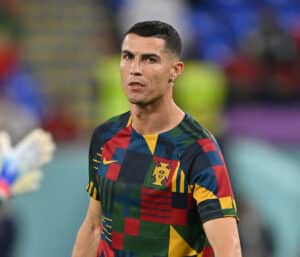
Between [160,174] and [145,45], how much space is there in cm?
60

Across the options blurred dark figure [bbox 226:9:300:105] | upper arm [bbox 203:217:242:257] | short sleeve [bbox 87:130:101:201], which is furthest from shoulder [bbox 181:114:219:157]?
blurred dark figure [bbox 226:9:300:105]

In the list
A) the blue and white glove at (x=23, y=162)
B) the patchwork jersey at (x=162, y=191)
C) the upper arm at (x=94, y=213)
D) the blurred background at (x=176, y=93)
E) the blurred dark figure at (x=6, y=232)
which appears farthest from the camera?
the blurred background at (x=176, y=93)

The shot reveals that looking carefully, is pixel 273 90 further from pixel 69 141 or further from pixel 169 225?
pixel 169 225

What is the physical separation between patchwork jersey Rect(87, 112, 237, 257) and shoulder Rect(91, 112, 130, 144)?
38 millimetres

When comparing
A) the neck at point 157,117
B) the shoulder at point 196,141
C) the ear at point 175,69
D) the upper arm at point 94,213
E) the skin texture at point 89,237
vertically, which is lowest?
the skin texture at point 89,237

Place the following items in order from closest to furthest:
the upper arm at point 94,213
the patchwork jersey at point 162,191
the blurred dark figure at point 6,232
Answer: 1. the patchwork jersey at point 162,191
2. the upper arm at point 94,213
3. the blurred dark figure at point 6,232

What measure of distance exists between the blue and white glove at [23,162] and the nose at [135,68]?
3.62ft

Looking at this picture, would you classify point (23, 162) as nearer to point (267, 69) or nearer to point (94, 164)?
point (94, 164)

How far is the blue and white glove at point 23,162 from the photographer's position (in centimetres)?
656

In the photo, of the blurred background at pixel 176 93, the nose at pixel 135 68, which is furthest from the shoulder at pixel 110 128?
the blurred background at pixel 176 93

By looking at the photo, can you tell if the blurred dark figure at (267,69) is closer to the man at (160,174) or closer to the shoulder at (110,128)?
the shoulder at (110,128)

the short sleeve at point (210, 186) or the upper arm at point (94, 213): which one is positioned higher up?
the short sleeve at point (210, 186)

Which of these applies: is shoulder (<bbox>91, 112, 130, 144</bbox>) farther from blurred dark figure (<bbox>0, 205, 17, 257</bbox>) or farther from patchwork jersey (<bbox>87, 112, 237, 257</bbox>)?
blurred dark figure (<bbox>0, 205, 17, 257</bbox>)

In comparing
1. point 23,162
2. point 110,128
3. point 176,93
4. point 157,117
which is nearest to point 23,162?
point 23,162
